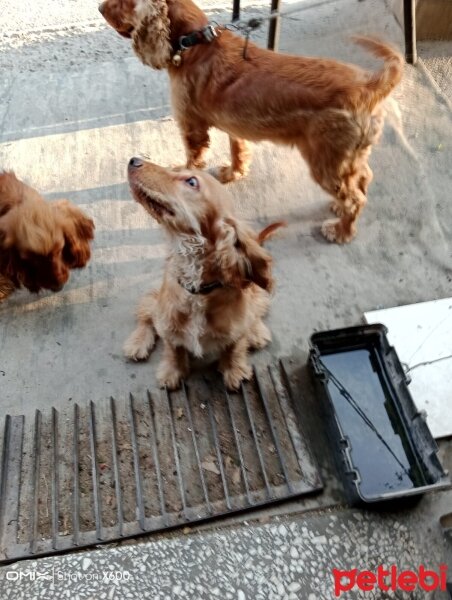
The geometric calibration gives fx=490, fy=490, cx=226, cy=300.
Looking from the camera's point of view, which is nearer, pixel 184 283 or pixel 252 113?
pixel 184 283

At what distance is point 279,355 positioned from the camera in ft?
8.70

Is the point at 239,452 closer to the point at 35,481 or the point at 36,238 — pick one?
the point at 35,481

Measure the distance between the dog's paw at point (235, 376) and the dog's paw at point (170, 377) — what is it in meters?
0.23

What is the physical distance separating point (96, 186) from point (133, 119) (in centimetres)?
71

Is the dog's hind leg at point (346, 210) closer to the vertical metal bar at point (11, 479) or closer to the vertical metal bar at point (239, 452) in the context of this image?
the vertical metal bar at point (239, 452)

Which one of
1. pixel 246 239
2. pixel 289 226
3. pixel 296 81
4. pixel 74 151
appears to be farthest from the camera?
pixel 74 151

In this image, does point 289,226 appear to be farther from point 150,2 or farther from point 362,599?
point 362,599

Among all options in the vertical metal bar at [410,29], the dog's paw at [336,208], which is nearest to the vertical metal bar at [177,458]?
the dog's paw at [336,208]

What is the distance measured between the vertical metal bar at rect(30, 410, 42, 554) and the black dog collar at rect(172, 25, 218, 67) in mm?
2063

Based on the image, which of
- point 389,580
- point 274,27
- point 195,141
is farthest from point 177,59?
point 389,580

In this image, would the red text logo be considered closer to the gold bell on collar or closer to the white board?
the white board

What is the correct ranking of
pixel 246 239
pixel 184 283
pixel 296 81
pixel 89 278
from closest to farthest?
pixel 246 239, pixel 184 283, pixel 296 81, pixel 89 278

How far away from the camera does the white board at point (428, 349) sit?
245 cm

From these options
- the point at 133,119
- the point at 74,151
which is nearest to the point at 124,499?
the point at 74,151
